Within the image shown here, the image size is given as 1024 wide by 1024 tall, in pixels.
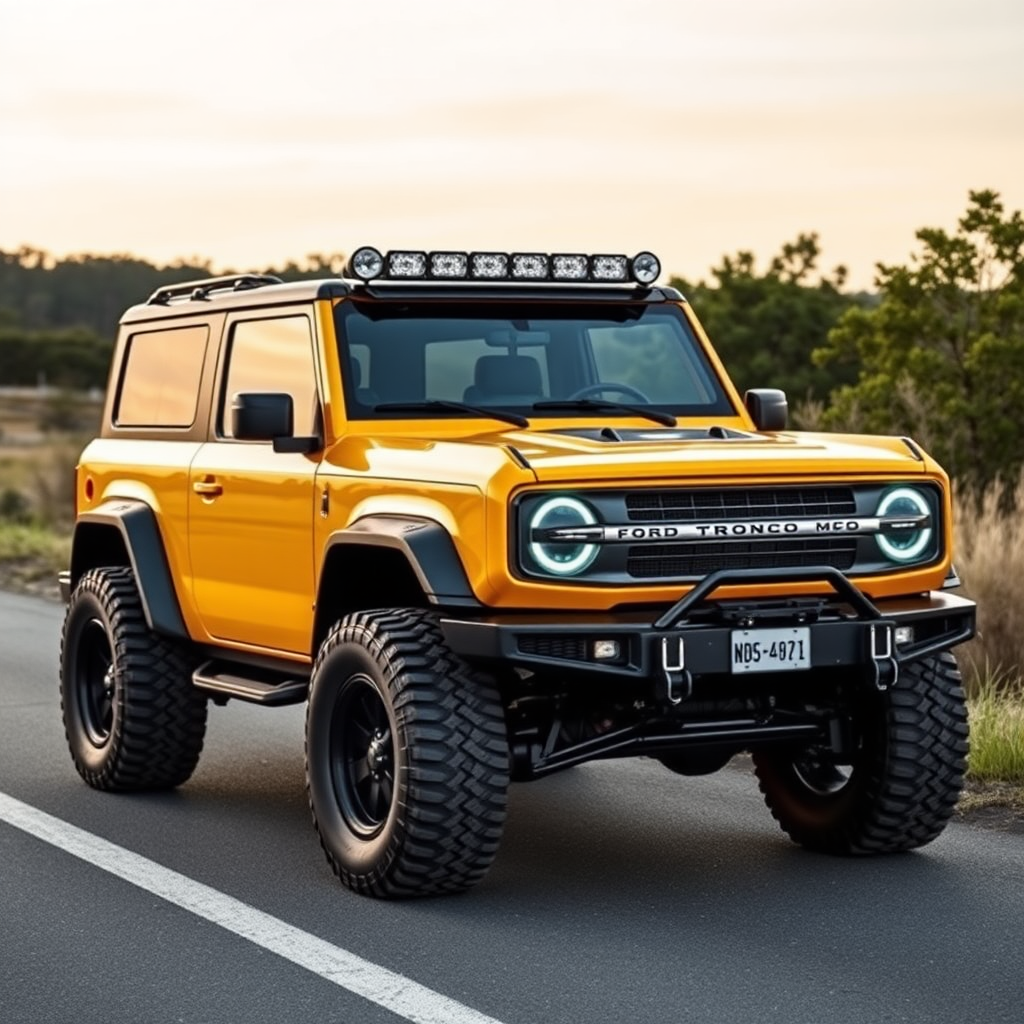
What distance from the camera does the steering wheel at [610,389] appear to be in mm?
7844

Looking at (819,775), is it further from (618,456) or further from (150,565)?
(150,565)

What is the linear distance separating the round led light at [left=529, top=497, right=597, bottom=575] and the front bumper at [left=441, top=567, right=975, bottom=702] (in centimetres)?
15

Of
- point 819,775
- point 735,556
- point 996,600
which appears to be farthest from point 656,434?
point 996,600

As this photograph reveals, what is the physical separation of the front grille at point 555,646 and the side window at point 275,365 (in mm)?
1591

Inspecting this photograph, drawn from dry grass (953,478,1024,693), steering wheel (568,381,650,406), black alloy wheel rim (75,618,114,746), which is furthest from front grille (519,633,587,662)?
dry grass (953,478,1024,693)

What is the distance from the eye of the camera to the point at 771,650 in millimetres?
6367

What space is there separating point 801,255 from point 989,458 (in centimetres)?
1622

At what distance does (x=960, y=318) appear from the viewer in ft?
60.7

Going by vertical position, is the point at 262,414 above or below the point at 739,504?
above

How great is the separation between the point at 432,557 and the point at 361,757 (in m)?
0.86

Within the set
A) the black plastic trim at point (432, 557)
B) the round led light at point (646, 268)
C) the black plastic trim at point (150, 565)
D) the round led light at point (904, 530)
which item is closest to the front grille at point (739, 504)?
the round led light at point (904, 530)

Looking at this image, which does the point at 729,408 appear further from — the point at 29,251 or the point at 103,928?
the point at 29,251

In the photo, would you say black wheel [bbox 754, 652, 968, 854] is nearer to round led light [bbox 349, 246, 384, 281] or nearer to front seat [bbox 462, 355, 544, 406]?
front seat [bbox 462, 355, 544, 406]

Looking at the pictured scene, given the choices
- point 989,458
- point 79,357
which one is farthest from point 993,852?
point 79,357
